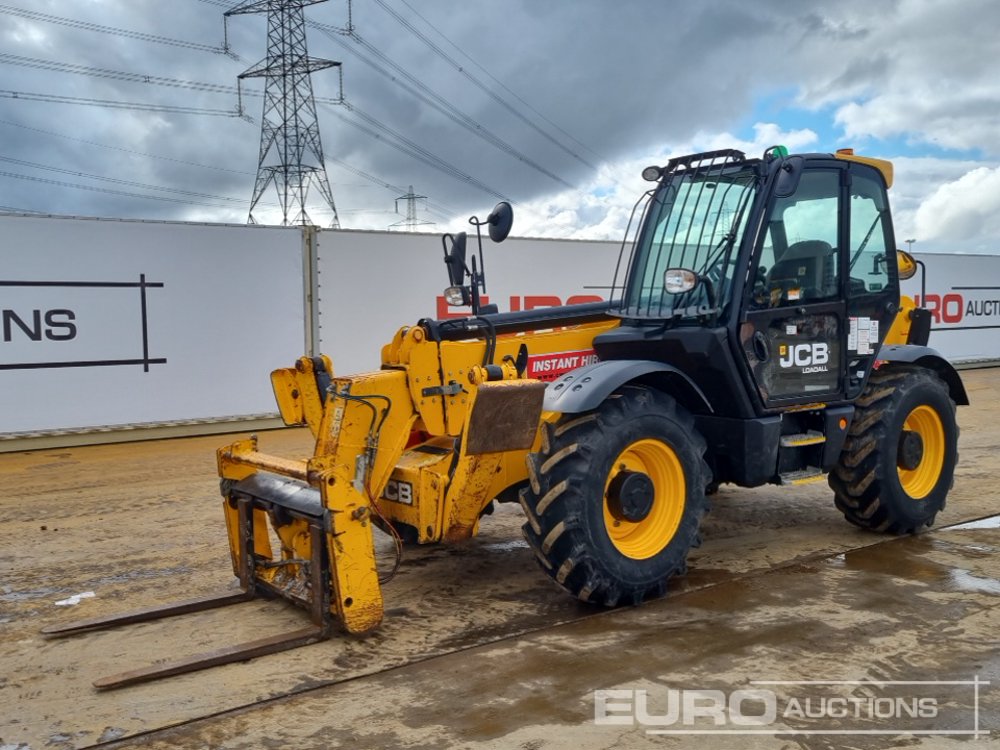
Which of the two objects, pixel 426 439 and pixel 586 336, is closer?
pixel 426 439

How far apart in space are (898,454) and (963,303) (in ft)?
47.6

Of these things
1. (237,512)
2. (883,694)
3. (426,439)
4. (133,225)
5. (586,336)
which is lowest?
(883,694)

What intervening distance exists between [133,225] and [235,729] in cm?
853

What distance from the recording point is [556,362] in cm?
579

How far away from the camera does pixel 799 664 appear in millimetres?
4090

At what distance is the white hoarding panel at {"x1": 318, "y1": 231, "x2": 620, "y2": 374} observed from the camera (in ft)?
39.4

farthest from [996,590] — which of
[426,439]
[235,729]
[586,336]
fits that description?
[235,729]

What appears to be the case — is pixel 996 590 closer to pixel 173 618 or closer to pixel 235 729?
pixel 235 729

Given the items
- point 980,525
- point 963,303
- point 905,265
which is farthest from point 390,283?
point 963,303

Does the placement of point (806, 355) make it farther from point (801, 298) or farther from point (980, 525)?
point (980, 525)

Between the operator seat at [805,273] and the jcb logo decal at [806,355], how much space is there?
288 millimetres

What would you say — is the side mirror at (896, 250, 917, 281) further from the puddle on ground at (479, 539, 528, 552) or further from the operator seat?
the puddle on ground at (479, 539, 528, 552)

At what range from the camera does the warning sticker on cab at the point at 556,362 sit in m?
5.70

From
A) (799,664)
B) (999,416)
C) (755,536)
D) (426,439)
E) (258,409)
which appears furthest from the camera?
(999,416)
